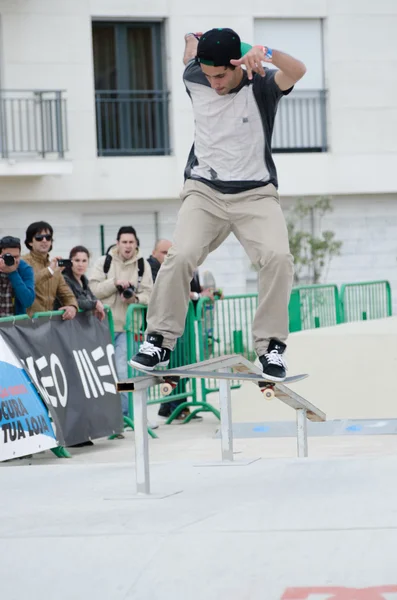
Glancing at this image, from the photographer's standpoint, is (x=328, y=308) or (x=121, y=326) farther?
(x=328, y=308)

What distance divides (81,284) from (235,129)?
16.9ft

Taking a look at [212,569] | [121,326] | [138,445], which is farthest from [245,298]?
[212,569]

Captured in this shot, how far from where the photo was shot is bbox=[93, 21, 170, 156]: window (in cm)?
2344

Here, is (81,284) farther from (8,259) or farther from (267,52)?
(267,52)

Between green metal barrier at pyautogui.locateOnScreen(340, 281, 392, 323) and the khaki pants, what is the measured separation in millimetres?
10173

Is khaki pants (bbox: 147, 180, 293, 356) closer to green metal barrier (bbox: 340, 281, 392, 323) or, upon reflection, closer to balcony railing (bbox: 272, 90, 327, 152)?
green metal barrier (bbox: 340, 281, 392, 323)

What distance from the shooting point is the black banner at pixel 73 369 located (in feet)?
32.4

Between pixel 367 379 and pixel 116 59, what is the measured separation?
44.3 feet

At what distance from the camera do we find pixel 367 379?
1212cm

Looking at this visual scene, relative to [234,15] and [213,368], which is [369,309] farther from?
[213,368]

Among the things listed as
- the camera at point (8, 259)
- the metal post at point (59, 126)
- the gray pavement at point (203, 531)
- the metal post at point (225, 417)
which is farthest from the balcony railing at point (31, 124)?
the gray pavement at point (203, 531)

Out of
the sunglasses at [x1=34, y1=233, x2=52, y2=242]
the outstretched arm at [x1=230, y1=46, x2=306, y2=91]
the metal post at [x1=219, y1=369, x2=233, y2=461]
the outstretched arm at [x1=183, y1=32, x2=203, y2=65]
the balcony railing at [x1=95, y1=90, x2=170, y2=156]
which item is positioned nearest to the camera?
the outstretched arm at [x1=230, y1=46, x2=306, y2=91]

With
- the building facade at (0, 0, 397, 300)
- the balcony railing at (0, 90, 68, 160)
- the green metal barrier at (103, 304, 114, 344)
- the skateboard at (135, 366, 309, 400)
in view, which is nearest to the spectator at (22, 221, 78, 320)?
the green metal barrier at (103, 304, 114, 344)

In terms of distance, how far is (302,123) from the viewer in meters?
24.4
